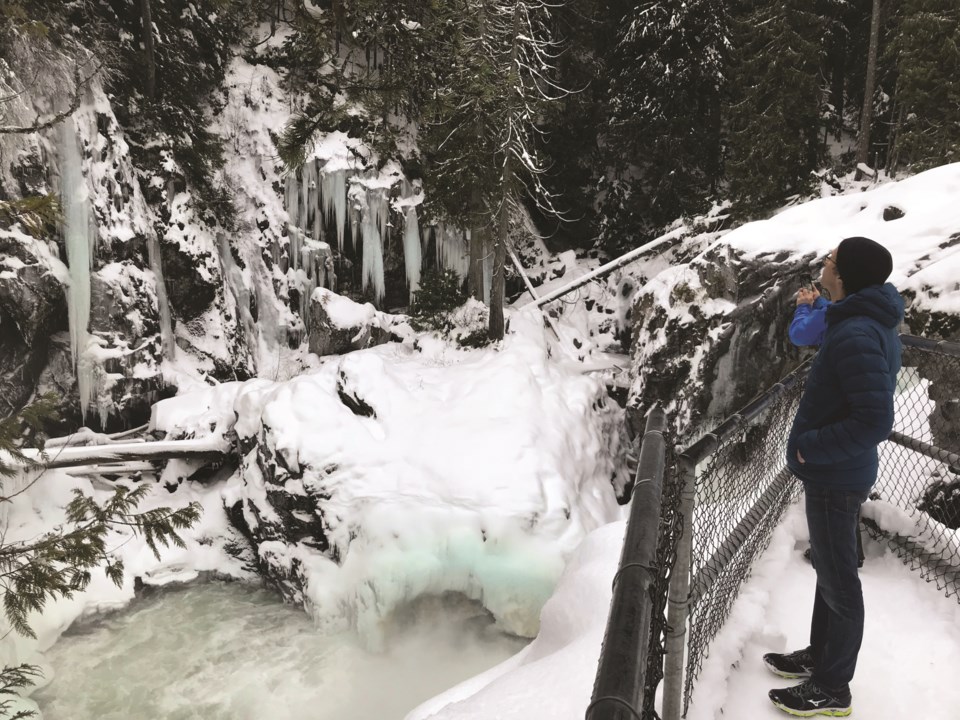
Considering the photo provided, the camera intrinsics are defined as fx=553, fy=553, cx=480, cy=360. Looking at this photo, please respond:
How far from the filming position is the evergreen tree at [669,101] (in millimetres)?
13094

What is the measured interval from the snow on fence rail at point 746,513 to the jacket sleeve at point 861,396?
378 mm

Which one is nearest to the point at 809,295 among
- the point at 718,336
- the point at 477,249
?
the point at 718,336

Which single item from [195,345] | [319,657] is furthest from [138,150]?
[319,657]

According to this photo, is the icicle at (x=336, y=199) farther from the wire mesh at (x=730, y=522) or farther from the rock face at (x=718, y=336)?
the wire mesh at (x=730, y=522)

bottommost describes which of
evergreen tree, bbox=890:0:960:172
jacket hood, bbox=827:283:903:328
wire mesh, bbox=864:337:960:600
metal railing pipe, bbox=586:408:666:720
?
wire mesh, bbox=864:337:960:600

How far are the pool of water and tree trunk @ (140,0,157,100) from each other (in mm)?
9741

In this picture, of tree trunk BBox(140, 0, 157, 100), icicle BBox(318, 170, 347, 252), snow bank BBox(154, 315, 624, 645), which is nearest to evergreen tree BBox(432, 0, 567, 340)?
icicle BBox(318, 170, 347, 252)

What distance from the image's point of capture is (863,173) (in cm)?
1232

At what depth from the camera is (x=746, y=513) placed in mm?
2848

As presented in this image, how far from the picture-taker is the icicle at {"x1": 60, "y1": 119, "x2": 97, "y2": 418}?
9312mm

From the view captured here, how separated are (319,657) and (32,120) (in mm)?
9202

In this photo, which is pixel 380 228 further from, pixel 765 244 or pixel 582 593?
pixel 582 593

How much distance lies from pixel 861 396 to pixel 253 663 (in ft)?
23.5

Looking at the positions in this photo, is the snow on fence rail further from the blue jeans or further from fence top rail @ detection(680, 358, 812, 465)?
the blue jeans
